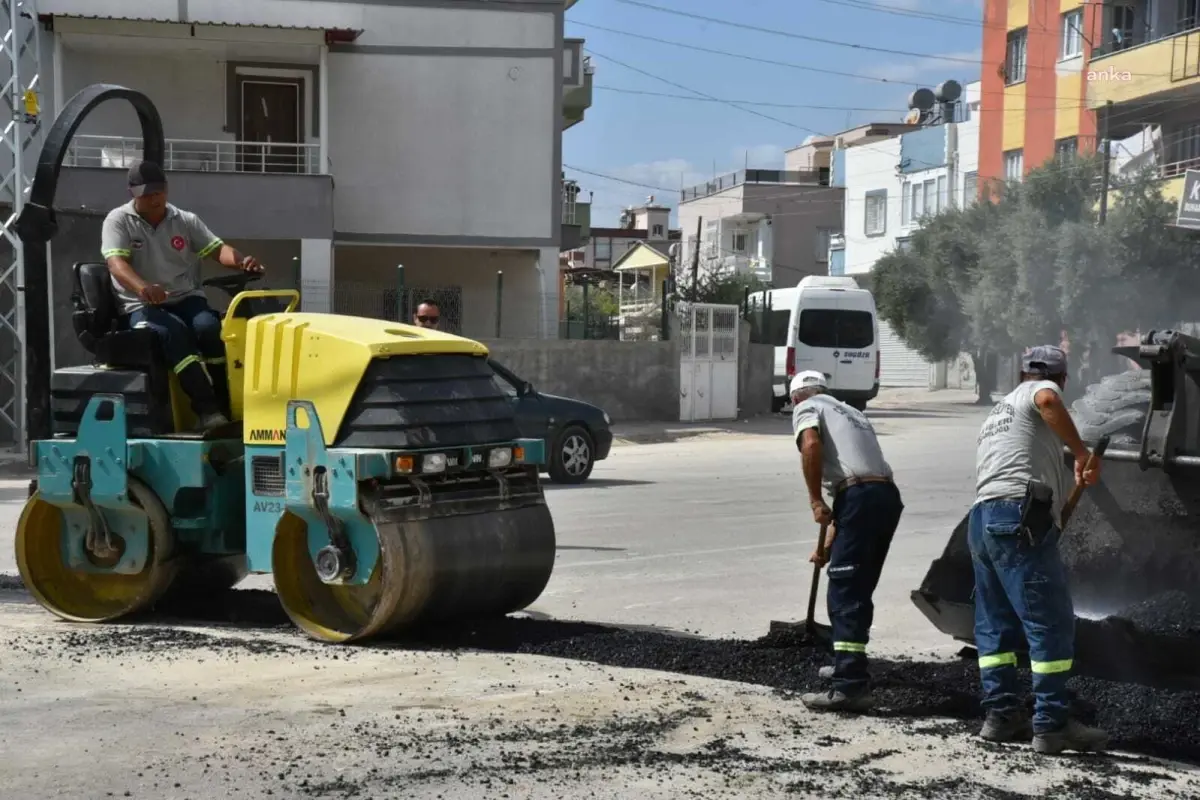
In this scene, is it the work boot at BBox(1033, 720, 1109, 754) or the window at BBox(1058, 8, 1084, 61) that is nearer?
the work boot at BBox(1033, 720, 1109, 754)

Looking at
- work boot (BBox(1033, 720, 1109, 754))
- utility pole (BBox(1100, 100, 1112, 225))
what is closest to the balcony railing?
utility pole (BBox(1100, 100, 1112, 225))

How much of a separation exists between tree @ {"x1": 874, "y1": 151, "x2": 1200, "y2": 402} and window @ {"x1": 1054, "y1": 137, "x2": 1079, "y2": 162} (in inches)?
18.3

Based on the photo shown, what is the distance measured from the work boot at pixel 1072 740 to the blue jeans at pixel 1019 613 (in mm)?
34

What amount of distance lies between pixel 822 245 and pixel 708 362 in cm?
3643

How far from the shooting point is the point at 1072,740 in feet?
19.4

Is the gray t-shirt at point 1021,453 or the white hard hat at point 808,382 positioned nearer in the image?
the gray t-shirt at point 1021,453

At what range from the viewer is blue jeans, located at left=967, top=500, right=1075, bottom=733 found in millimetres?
6000

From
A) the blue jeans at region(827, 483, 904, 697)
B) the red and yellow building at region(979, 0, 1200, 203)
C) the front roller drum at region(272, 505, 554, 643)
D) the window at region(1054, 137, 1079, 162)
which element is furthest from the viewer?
the window at region(1054, 137, 1079, 162)

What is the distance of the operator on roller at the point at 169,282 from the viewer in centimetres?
855

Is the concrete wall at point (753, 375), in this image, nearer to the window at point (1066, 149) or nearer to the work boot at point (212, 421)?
the window at point (1066, 149)

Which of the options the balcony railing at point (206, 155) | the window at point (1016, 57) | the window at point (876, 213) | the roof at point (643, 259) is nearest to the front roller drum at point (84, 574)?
the balcony railing at point (206, 155)

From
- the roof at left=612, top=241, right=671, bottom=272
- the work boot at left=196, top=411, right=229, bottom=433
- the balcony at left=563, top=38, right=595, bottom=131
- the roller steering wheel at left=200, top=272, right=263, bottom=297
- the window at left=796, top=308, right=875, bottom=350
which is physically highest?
the balcony at left=563, top=38, right=595, bottom=131

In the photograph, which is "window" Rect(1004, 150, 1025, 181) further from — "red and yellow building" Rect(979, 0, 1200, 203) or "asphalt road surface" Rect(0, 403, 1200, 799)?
"asphalt road surface" Rect(0, 403, 1200, 799)

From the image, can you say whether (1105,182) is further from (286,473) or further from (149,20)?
(286,473)
